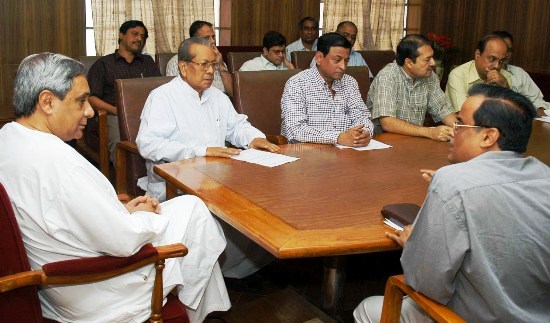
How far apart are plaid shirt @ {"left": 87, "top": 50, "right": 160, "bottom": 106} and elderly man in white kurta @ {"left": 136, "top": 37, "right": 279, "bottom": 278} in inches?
73.2

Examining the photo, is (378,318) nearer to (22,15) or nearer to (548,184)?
(548,184)

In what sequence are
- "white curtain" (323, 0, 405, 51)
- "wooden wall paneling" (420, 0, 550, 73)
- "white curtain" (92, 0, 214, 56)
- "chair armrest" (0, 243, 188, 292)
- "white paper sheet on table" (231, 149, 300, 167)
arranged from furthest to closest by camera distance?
"white curtain" (323, 0, 405, 51) → "wooden wall paneling" (420, 0, 550, 73) → "white curtain" (92, 0, 214, 56) → "white paper sheet on table" (231, 149, 300, 167) → "chair armrest" (0, 243, 188, 292)

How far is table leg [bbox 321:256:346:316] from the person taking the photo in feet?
7.80

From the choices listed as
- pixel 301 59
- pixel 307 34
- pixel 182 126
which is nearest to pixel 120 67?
pixel 301 59

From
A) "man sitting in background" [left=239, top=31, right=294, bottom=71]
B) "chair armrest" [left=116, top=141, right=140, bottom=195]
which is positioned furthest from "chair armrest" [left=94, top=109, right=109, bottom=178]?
"man sitting in background" [left=239, top=31, right=294, bottom=71]

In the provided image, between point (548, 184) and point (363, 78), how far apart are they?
2.62 m

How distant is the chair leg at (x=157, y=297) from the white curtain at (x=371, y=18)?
20.0ft

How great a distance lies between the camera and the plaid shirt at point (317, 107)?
333 cm

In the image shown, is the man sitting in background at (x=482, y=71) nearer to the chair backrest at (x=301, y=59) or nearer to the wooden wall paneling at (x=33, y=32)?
the chair backrest at (x=301, y=59)

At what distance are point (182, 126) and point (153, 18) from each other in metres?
3.69

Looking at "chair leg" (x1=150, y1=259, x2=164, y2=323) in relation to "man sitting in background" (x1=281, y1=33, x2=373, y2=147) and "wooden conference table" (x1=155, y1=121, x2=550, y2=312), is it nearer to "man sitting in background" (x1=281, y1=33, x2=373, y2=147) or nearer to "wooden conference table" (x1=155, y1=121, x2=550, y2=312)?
"wooden conference table" (x1=155, y1=121, x2=550, y2=312)

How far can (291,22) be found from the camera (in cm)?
730

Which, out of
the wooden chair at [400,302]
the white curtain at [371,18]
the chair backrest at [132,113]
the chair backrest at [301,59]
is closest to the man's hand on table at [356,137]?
→ the chair backrest at [132,113]

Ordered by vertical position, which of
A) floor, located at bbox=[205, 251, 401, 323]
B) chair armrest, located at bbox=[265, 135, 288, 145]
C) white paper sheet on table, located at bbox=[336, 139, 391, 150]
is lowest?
floor, located at bbox=[205, 251, 401, 323]
